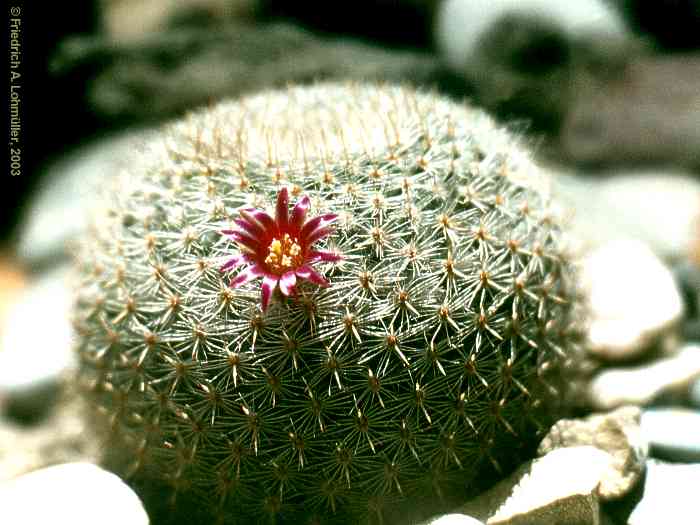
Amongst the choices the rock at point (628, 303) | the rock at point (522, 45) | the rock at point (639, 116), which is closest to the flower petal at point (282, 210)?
the rock at point (628, 303)

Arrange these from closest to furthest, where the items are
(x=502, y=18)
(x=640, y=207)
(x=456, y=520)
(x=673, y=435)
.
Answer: (x=456, y=520) < (x=673, y=435) < (x=502, y=18) < (x=640, y=207)

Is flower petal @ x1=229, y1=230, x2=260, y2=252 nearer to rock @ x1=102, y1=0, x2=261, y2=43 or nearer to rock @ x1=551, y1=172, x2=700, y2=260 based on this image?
rock @ x1=551, y1=172, x2=700, y2=260

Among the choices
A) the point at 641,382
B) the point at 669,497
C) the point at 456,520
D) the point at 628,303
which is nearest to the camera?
the point at 456,520

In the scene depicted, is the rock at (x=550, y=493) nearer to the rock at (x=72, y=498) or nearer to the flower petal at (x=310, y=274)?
the flower petal at (x=310, y=274)

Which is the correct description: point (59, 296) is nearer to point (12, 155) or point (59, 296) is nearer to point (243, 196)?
point (12, 155)

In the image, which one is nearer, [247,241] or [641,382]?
[247,241]

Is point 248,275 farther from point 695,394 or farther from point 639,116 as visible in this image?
point 639,116

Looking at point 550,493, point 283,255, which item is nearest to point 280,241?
point 283,255
